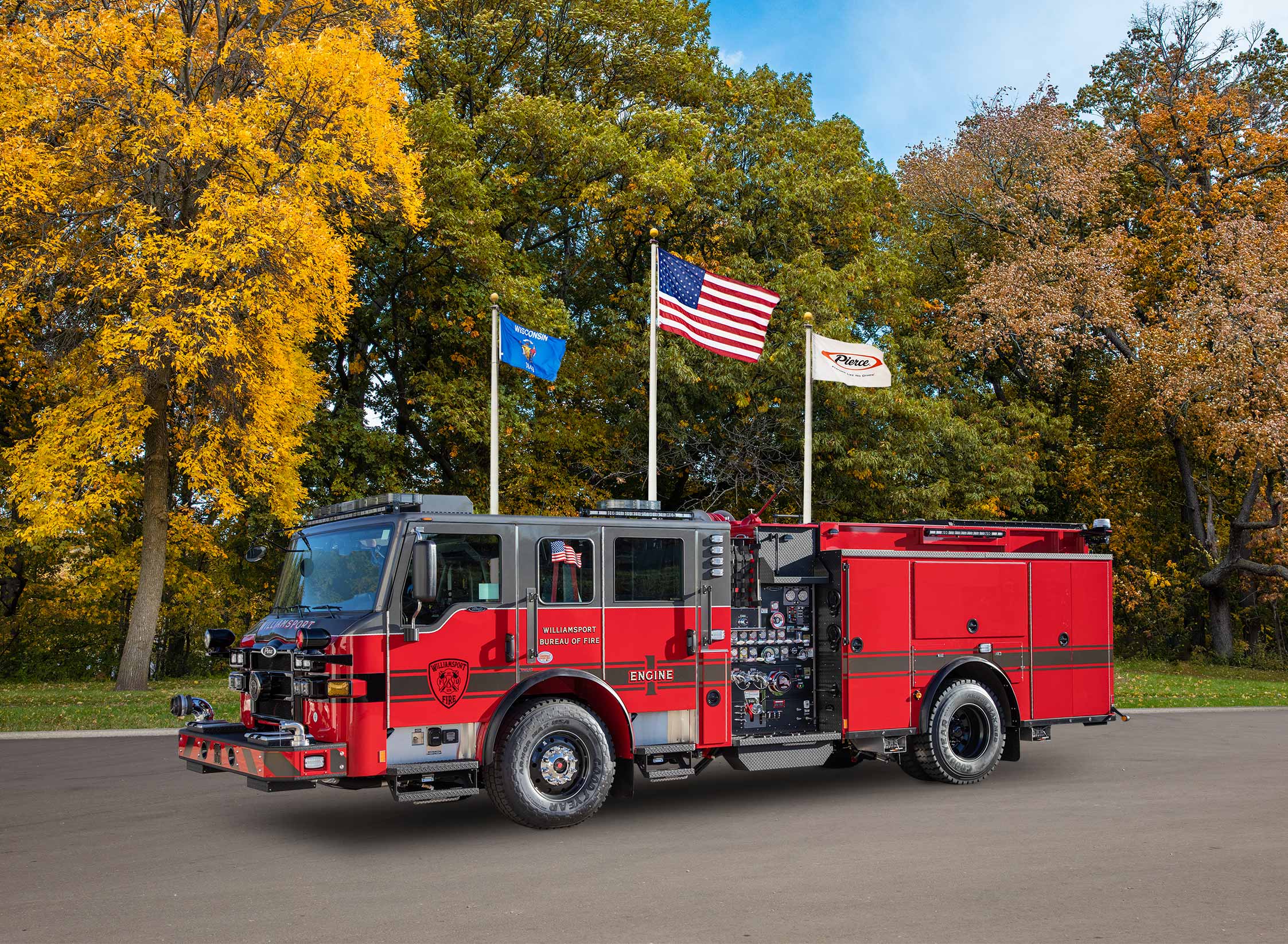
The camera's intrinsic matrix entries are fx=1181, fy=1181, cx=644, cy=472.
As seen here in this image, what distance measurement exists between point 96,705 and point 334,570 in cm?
1209

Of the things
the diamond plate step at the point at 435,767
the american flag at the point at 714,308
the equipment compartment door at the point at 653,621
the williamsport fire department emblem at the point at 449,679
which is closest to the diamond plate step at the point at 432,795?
the diamond plate step at the point at 435,767

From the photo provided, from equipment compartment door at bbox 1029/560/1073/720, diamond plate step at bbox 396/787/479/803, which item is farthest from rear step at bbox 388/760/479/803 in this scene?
equipment compartment door at bbox 1029/560/1073/720

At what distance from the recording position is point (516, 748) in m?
9.34

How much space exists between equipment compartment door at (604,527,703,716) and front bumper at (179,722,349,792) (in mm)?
2375

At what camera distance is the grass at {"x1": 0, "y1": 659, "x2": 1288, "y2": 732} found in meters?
17.4

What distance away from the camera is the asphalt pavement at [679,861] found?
6797 millimetres

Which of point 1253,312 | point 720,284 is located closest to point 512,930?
point 720,284

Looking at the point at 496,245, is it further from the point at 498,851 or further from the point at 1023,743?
→ the point at 498,851

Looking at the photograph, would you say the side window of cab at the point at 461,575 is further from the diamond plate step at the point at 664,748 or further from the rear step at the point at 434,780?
the diamond plate step at the point at 664,748

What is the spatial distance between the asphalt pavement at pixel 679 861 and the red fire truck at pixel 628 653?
0.52 m

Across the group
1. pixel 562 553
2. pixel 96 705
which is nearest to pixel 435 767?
pixel 562 553

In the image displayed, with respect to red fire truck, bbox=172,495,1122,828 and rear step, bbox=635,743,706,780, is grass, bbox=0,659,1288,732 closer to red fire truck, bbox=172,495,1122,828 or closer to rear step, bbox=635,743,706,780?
red fire truck, bbox=172,495,1122,828

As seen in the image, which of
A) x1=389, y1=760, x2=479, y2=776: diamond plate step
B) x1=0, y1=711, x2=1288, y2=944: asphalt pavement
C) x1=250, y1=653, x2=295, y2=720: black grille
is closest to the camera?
x1=0, y1=711, x2=1288, y2=944: asphalt pavement

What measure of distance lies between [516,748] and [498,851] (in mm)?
831
